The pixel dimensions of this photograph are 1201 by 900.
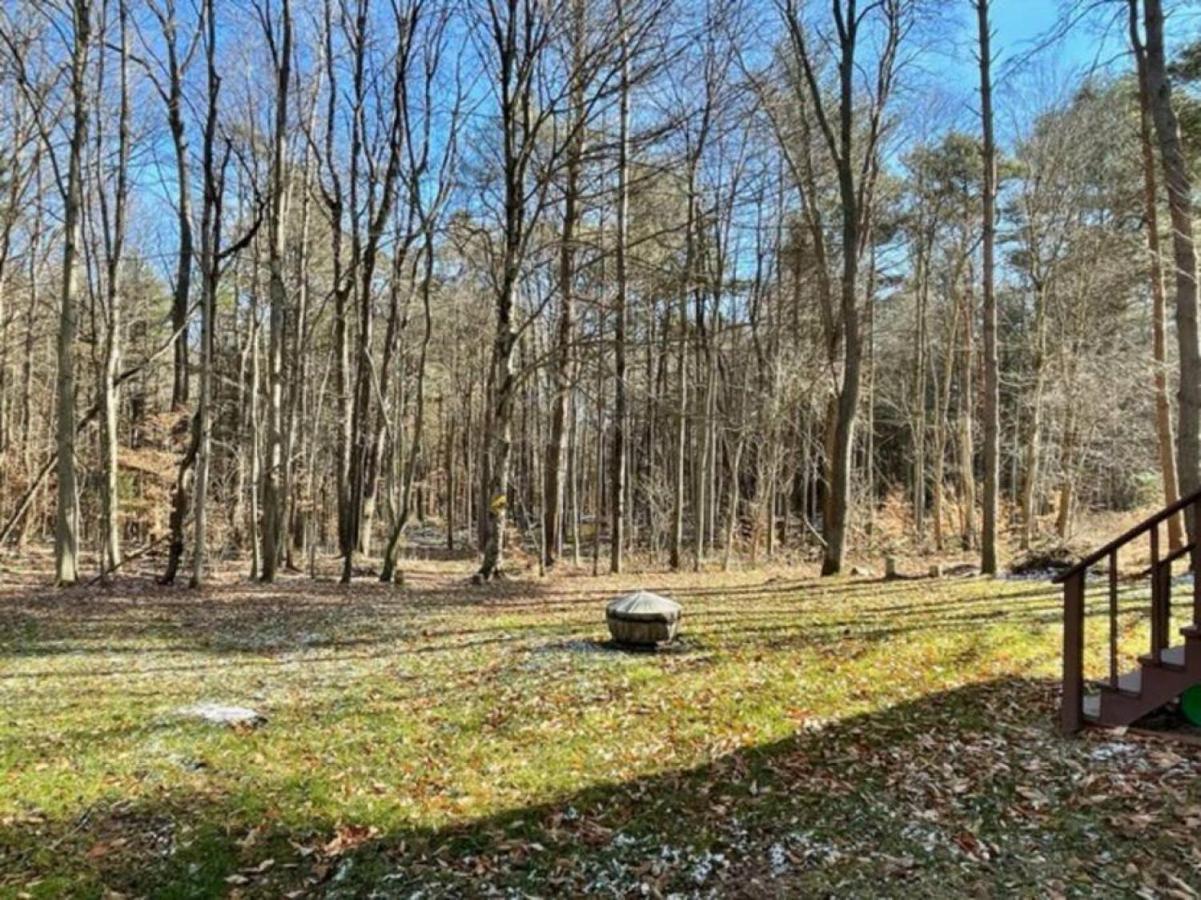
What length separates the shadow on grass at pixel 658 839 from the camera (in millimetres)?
3451

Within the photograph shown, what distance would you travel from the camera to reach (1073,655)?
4.79 metres

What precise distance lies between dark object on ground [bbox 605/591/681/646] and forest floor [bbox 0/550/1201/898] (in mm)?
218

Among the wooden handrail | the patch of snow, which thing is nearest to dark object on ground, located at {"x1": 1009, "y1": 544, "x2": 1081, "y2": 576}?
the wooden handrail

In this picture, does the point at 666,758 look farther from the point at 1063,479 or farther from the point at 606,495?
the point at 606,495

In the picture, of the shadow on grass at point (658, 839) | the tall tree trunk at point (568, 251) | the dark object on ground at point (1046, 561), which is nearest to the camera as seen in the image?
the shadow on grass at point (658, 839)

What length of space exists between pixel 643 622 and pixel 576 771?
107 inches

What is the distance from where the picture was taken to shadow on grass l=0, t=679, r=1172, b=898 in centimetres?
345

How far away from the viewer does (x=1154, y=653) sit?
4.64m

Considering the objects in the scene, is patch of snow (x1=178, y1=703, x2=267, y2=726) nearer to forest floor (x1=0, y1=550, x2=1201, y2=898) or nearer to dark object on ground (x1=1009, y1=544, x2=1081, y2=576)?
forest floor (x1=0, y1=550, x2=1201, y2=898)

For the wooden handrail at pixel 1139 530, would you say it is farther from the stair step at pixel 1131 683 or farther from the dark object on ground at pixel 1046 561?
the dark object on ground at pixel 1046 561

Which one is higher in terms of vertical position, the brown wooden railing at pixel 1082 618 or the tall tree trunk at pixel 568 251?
the tall tree trunk at pixel 568 251

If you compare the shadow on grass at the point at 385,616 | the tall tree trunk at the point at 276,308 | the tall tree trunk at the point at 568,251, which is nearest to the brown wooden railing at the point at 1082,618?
the shadow on grass at the point at 385,616

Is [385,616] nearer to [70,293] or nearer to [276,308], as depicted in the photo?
[276,308]

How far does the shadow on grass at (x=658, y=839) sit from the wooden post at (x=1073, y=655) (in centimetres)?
38
